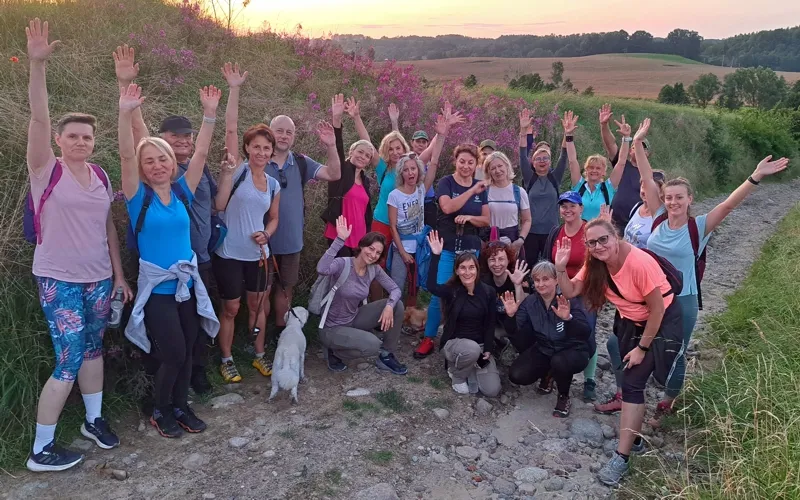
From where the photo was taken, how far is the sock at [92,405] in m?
3.70

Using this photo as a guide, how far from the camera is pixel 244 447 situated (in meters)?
3.90

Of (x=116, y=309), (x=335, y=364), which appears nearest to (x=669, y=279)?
(x=335, y=364)

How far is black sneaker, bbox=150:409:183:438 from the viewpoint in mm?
3928

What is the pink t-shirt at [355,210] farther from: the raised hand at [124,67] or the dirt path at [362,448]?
the raised hand at [124,67]

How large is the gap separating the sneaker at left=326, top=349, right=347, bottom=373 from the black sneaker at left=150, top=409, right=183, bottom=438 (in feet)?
4.93

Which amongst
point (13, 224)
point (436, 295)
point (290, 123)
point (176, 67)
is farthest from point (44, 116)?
point (176, 67)

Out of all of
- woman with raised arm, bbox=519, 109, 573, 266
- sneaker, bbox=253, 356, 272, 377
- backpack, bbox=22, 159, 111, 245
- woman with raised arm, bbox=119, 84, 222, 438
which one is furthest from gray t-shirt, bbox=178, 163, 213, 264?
woman with raised arm, bbox=519, 109, 573, 266

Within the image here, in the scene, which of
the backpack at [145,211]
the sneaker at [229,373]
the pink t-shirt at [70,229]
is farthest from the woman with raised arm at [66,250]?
the sneaker at [229,373]

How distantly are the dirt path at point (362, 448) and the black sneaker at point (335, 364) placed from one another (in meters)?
0.06

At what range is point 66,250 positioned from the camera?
3.33 meters

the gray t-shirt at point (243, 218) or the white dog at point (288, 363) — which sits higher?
the gray t-shirt at point (243, 218)

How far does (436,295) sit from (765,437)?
2.78 meters

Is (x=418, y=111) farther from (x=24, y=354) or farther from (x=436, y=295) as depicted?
(x=24, y=354)

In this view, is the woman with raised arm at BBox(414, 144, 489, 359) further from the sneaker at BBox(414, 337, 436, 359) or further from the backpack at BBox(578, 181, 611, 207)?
the backpack at BBox(578, 181, 611, 207)
